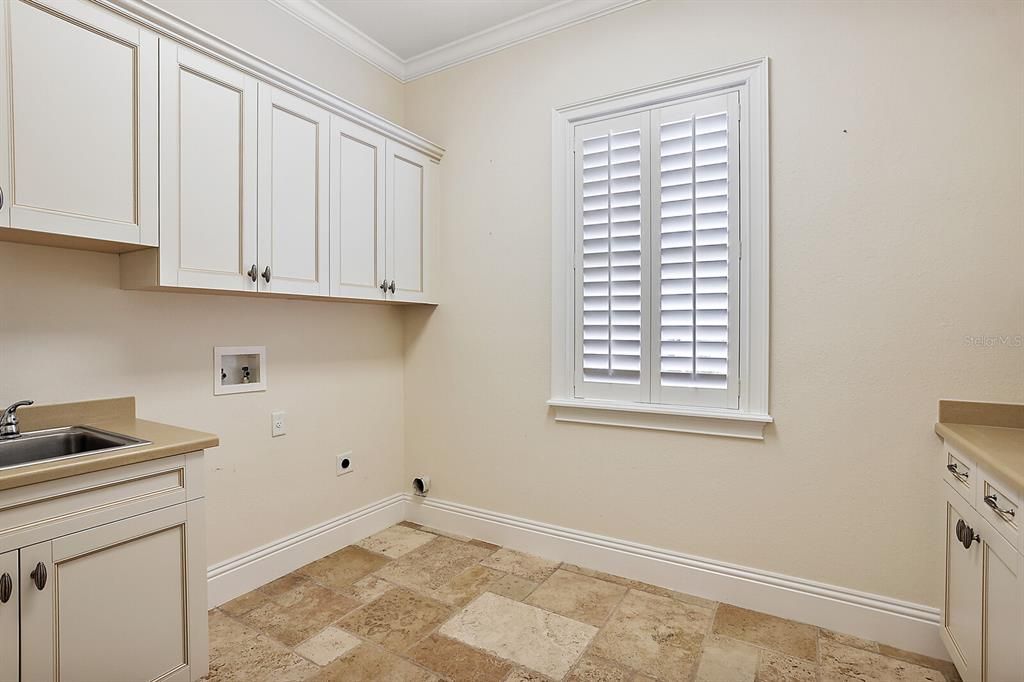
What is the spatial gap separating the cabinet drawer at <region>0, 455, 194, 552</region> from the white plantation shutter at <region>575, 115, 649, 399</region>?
1.78m

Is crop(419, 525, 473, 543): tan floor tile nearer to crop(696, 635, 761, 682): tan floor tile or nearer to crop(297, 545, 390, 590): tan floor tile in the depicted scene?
crop(297, 545, 390, 590): tan floor tile

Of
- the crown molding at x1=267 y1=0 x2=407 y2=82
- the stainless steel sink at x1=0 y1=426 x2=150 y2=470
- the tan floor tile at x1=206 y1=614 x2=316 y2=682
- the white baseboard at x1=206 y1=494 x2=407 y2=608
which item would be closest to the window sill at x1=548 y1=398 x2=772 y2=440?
the white baseboard at x1=206 y1=494 x2=407 y2=608

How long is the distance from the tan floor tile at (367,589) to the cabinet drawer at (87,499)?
1.03 metres

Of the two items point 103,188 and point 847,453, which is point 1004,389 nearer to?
point 847,453

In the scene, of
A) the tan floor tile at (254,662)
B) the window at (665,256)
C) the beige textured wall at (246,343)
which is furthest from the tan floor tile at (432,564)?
the window at (665,256)

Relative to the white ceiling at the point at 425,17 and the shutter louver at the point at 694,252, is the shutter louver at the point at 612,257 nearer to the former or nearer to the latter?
the shutter louver at the point at 694,252

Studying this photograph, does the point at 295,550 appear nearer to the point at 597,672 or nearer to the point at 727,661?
the point at 597,672

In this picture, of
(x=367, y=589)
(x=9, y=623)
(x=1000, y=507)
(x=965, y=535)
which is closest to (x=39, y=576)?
(x=9, y=623)

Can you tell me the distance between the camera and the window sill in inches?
90.7

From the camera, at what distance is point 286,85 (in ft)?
7.40

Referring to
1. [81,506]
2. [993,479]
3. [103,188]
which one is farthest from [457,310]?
[993,479]

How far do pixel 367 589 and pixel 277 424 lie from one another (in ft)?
2.95

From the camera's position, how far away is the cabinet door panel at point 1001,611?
51.3 inches

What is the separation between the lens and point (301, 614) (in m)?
2.24
